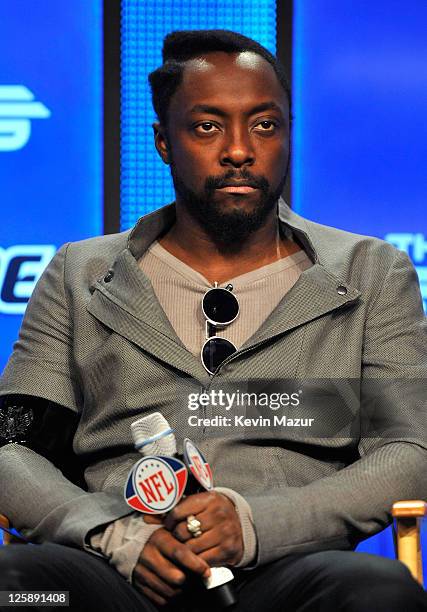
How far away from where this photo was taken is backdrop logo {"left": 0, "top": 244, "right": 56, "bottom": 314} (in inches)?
152

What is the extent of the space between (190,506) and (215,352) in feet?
1.64

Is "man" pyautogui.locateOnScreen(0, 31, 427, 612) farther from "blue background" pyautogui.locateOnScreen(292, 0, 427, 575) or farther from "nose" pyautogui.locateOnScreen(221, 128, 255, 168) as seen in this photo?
"blue background" pyautogui.locateOnScreen(292, 0, 427, 575)

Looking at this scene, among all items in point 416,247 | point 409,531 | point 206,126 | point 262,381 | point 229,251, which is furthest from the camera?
point 416,247

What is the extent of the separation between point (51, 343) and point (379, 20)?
1830mm

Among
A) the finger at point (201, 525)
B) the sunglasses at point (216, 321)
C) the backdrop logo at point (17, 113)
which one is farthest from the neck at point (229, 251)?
the backdrop logo at point (17, 113)

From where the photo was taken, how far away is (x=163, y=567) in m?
2.12

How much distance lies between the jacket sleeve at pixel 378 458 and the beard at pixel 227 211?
12.4 inches

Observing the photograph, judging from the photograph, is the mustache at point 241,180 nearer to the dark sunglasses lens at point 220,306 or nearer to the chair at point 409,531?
the dark sunglasses lens at point 220,306

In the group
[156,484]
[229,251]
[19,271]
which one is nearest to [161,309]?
[229,251]

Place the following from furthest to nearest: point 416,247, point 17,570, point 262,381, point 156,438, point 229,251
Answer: point 416,247 < point 229,251 < point 262,381 < point 156,438 < point 17,570

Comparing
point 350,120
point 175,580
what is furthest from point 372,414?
point 350,120

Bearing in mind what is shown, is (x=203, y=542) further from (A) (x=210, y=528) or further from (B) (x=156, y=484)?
(B) (x=156, y=484)

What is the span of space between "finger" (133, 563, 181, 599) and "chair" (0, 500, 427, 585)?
1.56 feet

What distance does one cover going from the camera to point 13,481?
8.05 ft
